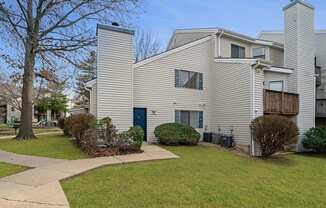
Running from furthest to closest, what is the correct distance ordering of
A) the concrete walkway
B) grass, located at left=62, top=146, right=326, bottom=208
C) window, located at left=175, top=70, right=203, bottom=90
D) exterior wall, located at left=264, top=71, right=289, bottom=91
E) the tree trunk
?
exterior wall, located at left=264, top=71, right=289, bottom=91 → window, located at left=175, top=70, right=203, bottom=90 → the tree trunk → grass, located at left=62, top=146, right=326, bottom=208 → the concrete walkway

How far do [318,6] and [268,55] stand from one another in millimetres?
4659

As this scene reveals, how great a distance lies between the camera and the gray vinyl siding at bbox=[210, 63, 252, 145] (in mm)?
17266

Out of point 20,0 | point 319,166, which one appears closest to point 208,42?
point 319,166

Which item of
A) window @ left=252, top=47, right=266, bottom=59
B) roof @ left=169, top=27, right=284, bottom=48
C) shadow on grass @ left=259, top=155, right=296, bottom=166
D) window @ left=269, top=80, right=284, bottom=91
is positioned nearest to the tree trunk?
roof @ left=169, top=27, right=284, bottom=48

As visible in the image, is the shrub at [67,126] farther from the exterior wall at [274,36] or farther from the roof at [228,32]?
the exterior wall at [274,36]

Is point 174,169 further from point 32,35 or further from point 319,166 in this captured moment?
point 32,35

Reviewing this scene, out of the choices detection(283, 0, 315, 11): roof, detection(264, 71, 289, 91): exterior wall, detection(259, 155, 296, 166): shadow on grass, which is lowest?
detection(259, 155, 296, 166): shadow on grass

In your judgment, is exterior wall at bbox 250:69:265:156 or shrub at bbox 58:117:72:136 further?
shrub at bbox 58:117:72:136

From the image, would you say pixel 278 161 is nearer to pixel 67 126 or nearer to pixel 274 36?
pixel 67 126

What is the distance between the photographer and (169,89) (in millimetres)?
18141

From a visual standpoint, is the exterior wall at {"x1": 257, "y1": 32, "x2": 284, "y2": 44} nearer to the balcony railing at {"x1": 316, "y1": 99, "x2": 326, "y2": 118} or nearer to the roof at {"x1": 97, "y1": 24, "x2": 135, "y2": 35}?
the balcony railing at {"x1": 316, "y1": 99, "x2": 326, "y2": 118}

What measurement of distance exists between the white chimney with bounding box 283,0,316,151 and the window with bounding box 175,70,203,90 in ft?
19.5

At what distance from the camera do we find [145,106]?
17156 mm

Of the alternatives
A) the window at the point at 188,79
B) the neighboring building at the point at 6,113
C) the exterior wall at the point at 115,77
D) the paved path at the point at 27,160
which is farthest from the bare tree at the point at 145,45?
the neighboring building at the point at 6,113
